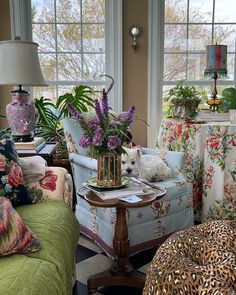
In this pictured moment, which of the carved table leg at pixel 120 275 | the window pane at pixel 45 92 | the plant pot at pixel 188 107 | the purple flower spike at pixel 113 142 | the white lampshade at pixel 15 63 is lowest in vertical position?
the carved table leg at pixel 120 275

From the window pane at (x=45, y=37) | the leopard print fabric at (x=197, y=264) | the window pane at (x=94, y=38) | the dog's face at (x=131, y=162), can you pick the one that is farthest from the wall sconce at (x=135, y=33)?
the leopard print fabric at (x=197, y=264)

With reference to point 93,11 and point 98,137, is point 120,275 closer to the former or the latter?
point 98,137

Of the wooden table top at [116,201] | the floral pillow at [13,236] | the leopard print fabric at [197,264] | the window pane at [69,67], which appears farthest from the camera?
the window pane at [69,67]

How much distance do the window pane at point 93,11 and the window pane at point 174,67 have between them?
82 cm

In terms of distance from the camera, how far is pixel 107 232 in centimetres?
209

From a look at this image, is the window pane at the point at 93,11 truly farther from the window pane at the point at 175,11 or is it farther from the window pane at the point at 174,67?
the window pane at the point at 174,67

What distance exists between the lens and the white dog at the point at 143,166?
2104mm

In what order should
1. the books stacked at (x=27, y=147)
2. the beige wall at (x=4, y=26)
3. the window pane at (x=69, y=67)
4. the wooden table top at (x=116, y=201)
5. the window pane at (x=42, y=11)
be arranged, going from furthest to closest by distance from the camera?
1. the window pane at (x=69, y=67)
2. the window pane at (x=42, y=11)
3. the beige wall at (x=4, y=26)
4. the books stacked at (x=27, y=147)
5. the wooden table top at (x=116, y=201)

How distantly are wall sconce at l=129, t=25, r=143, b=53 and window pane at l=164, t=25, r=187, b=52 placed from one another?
1.11 feet

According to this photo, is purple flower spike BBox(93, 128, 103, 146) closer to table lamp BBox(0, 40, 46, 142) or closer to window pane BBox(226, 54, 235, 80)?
table lamp BBox(0, 40, 46, 142)

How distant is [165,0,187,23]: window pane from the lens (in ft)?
11.6

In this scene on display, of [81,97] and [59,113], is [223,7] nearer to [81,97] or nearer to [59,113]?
[81,97]

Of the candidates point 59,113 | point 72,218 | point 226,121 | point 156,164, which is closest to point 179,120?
point 226,121

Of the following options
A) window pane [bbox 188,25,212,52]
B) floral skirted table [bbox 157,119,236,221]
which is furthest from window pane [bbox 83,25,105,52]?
floral skirted table [bbox 157,119,236,221]
